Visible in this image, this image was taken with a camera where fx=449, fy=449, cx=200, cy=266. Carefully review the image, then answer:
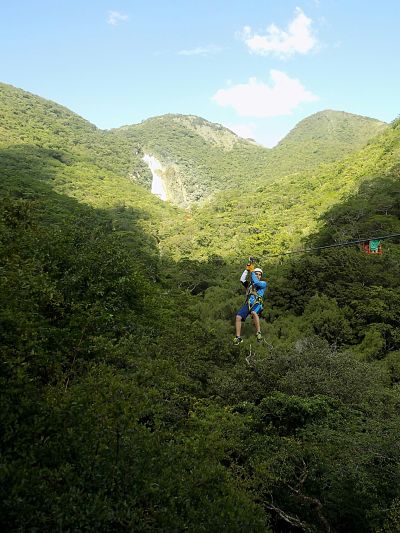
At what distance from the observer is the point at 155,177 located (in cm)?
12988

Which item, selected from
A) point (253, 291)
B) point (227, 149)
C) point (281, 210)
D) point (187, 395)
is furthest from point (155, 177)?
point (253, 291)

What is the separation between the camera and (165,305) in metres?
23.2

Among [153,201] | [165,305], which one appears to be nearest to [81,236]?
[165,305]

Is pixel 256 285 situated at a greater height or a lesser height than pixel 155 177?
lesser

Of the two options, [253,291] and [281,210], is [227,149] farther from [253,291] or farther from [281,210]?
[253,291]

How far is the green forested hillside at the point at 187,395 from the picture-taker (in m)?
5.65

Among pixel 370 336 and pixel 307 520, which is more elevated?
pixel 370 336

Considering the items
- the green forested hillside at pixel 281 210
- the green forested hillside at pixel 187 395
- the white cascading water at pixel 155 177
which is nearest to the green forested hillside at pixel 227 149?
the white cascading water at pixel 155 177

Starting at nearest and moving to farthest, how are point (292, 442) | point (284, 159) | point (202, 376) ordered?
point (292, 442)
point (202, 376)
point (284, 159)

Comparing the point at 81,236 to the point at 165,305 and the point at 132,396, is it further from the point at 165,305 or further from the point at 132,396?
the point at 132,396

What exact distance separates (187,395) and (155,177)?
119 meters

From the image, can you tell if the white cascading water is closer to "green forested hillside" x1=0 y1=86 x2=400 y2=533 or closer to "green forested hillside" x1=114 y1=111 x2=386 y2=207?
"green forested hillside" x1=114 y1=111 x2=386 y2=207

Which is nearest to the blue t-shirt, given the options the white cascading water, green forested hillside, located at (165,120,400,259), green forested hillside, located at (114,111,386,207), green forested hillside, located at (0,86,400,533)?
green forested hillside, located at (0,86,400,533)

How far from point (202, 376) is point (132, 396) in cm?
1045
